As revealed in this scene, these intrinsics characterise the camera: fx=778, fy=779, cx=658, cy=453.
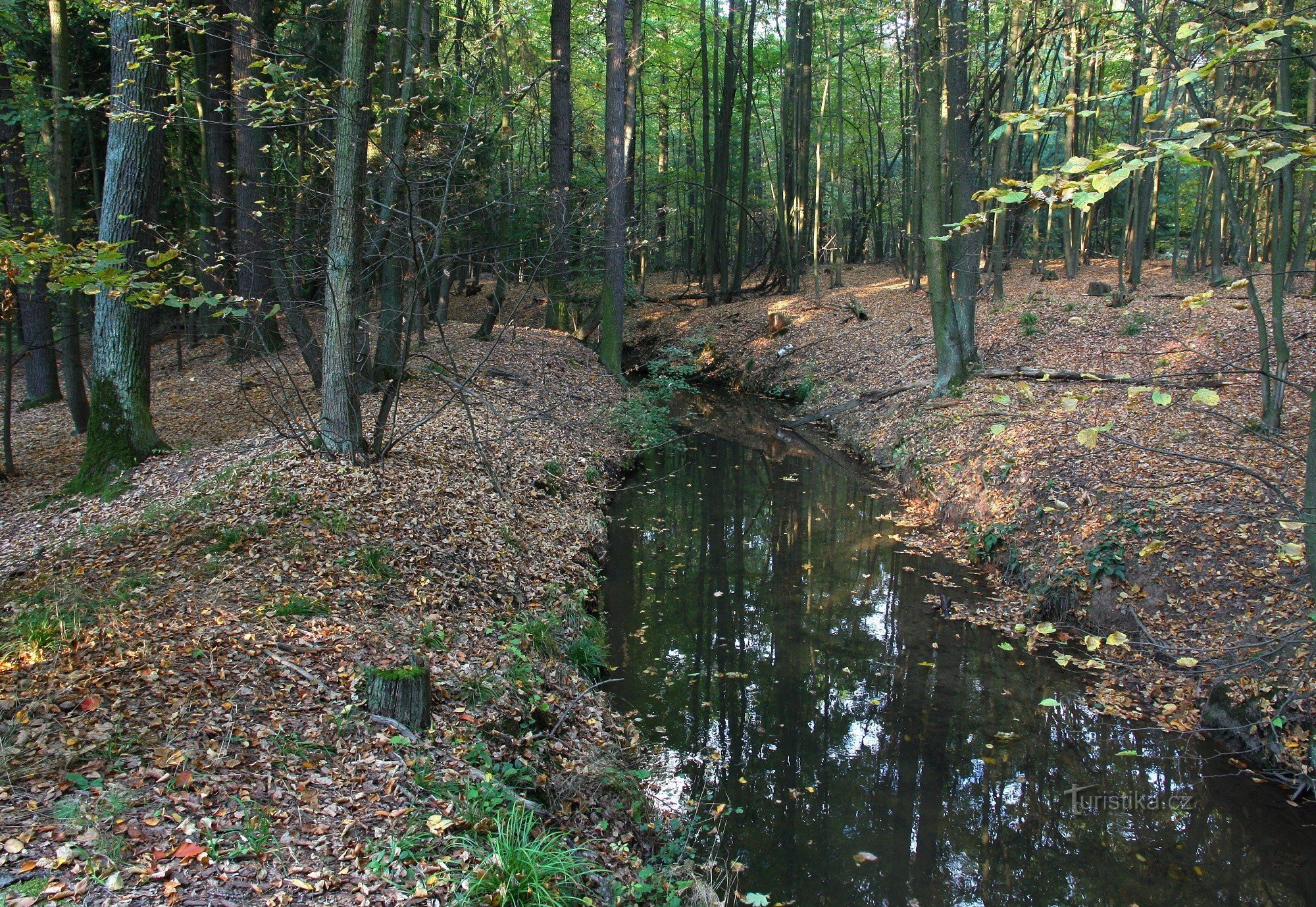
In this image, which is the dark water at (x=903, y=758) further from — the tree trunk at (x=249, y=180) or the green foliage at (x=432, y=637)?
the tree trunk at (x=249, y=180)

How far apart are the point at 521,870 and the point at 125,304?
7.64m

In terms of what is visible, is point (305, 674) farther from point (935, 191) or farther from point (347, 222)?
point (935, 191)

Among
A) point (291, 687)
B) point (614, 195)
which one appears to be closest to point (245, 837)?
point (291, 687)

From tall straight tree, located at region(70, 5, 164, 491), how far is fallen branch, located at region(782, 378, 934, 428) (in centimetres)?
1140

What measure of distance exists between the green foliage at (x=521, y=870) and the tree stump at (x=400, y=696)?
0.93 metres

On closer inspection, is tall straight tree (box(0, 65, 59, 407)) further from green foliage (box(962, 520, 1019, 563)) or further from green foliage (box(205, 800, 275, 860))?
green foliage (box(962, 520, 1019, 563))

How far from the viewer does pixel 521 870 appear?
3.48 m

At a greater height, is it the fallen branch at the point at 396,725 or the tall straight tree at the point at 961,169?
the tall straight tree at the point at 961,169

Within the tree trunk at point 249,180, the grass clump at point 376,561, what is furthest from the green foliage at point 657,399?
the tree trunk at point 249,180

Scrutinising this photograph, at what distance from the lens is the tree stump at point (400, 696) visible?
177 inches

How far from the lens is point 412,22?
1151cm

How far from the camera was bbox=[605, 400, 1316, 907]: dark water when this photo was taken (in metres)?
4.65

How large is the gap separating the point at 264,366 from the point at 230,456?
665 cm

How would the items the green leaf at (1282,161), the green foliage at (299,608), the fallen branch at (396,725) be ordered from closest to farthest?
1. the green leaf at (1282,161)
2. the fallen branch at (396,725)
3. the green foliage at (299,608)
